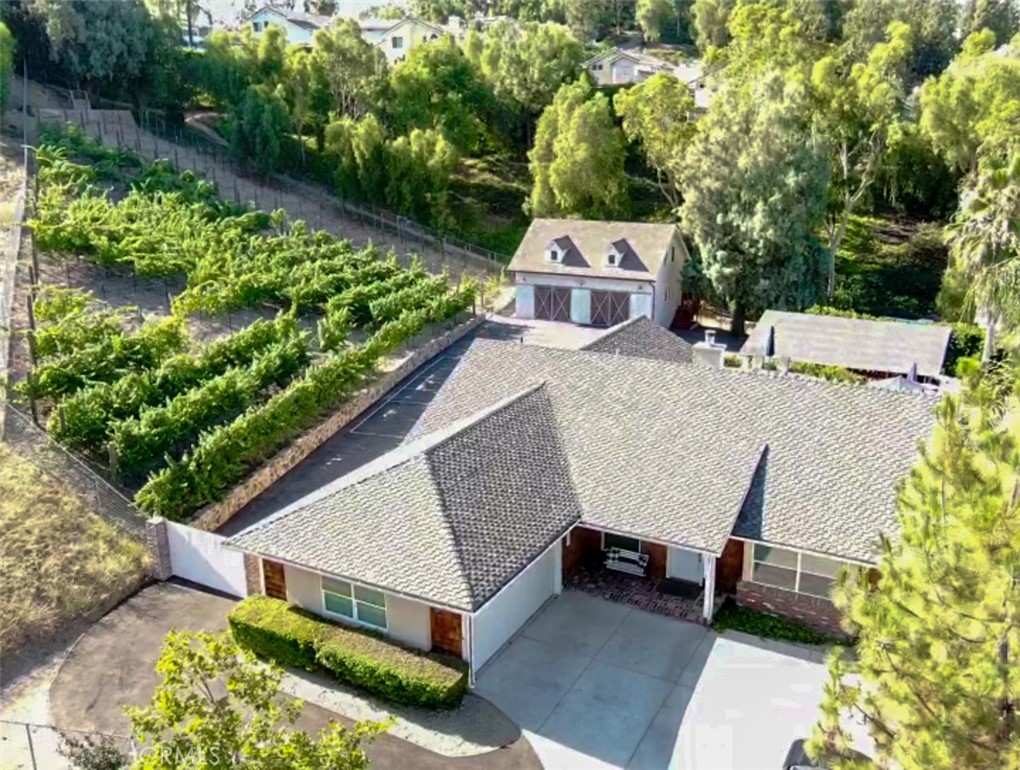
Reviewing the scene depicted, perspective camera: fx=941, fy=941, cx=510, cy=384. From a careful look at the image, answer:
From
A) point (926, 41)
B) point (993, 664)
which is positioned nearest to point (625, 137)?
point (926, 41)

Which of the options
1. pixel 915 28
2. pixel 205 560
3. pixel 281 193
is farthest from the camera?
pixel 915 28

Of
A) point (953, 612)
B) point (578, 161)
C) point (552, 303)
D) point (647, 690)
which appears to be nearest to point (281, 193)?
point (578, 161)

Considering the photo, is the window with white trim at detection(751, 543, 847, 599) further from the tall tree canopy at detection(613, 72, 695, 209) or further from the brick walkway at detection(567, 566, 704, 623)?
the tall tree canopy at detection(613, 72, 695, 209)

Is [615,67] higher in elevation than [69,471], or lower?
higher

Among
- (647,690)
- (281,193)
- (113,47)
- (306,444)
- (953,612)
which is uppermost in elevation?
(113,47)

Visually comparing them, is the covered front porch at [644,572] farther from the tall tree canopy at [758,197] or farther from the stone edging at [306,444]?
the tall tree canopy at [758,197]

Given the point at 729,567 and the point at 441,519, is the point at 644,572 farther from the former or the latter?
the point at 441,519

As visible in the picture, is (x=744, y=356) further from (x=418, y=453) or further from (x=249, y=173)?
(x=249, y=173)

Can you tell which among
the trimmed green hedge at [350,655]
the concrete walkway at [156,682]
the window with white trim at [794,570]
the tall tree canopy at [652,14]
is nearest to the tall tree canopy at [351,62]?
the concrete walkway at [156,682]
